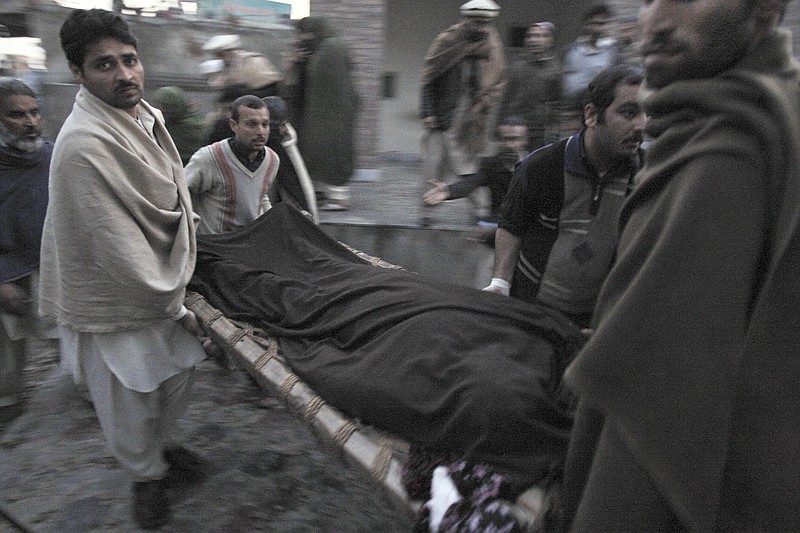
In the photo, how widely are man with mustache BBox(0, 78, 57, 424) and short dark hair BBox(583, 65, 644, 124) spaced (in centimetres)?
269

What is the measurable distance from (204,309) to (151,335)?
43 centimetres

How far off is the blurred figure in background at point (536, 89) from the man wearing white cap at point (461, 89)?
0.58 ft

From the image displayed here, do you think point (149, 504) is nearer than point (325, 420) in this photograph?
No

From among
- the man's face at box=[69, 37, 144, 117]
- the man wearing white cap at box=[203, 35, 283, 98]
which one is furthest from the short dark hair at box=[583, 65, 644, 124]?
the man wearing white cap at box=[203, 35, 283, 98]

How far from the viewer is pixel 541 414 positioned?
70.9 inches

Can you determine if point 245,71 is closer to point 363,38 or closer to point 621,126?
point 363,38

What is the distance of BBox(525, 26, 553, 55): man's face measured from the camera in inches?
203

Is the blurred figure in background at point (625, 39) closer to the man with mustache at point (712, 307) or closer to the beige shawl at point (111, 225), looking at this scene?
the beige shawl at point (111, 225)

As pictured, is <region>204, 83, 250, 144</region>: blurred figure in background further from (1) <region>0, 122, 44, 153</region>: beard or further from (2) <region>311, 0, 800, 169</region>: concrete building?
(2) <region>311, 0, 800, 169</region>: concrete building

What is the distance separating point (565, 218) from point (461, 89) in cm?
311

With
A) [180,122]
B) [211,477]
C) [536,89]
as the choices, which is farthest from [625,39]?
[211,477]

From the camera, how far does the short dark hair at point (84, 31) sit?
2414 mm

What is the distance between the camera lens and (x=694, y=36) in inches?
46.3

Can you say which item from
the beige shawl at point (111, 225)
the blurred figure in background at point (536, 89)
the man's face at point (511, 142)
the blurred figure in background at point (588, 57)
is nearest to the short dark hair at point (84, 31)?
the beige shawl at point (111, 225)
